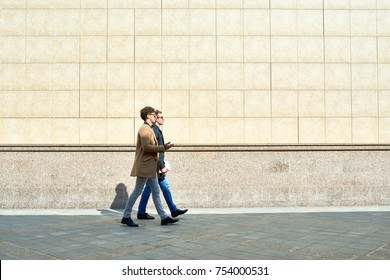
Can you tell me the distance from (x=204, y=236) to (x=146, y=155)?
183 cm

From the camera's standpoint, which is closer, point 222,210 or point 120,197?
point 222,210

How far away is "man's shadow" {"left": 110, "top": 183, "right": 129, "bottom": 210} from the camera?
9141 mm

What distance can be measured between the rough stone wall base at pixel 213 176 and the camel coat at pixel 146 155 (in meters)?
2.66

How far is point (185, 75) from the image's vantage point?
9.52 meters

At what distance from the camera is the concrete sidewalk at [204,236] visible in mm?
4461

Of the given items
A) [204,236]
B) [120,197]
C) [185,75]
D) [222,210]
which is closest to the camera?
[204,236]

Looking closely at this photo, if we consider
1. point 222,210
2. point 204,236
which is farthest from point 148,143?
point 222,210

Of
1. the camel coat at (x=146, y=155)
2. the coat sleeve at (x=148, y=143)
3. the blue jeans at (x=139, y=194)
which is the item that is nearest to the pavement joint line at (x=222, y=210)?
the blue jeans at (x=139, y=194)

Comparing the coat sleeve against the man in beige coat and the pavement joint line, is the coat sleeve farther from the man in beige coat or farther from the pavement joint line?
the pavement joint line

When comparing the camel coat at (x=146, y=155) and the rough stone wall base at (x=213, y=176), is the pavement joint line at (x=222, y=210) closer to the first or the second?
the rough stone wall base at (x=213, y=176)

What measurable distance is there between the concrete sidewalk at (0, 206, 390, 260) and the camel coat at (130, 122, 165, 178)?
2.98ft

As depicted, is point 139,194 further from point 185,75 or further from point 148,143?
point 185,75

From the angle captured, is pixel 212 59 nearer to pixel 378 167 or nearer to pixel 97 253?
pixel 378 167
